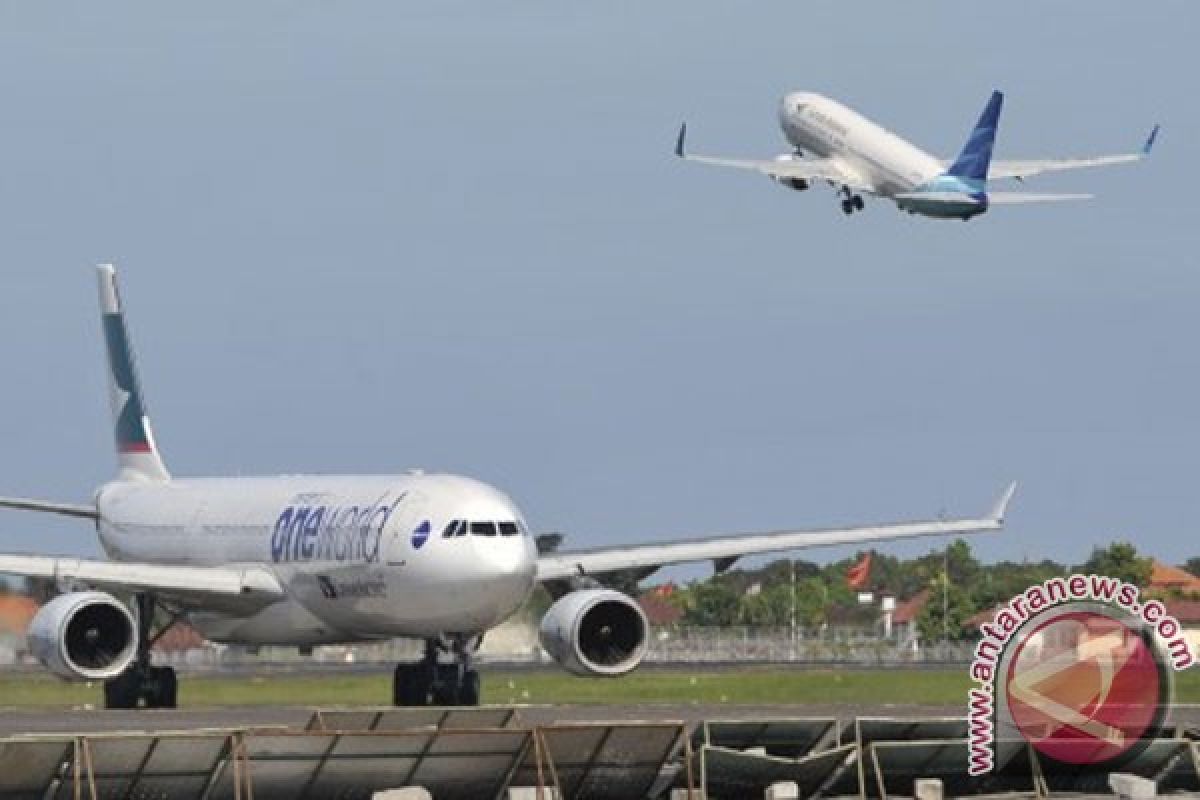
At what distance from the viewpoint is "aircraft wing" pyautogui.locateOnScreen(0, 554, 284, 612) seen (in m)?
61.2

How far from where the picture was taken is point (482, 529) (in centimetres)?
5722

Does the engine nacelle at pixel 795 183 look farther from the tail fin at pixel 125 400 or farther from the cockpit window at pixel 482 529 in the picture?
the cockpit window at pixel 482 529

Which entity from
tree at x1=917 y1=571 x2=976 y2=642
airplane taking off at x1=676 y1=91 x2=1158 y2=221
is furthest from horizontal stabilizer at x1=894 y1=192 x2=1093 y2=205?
tree at x1=917 y1=571 x2=976 y2=642

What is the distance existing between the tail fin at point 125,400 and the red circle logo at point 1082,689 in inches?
1300

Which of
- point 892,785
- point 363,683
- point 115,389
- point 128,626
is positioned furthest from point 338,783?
point 115,389

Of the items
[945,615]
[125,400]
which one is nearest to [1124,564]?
[945,615]

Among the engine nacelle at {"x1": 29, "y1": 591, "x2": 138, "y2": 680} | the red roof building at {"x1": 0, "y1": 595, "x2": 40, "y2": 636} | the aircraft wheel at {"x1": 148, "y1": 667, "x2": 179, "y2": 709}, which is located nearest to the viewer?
the engine nacelle at {"x1": 29, "y1": 591, "x2": 138, "y2": 680}

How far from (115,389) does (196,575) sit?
17.3m

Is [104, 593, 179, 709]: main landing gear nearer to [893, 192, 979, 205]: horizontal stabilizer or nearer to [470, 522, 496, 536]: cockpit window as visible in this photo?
[470, 522, 496, 536]: cockpit window

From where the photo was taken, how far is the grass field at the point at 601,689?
218ft

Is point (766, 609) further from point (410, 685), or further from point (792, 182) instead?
point (410, 685)

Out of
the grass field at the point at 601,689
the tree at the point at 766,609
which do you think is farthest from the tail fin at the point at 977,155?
the tree at the point at 766,609

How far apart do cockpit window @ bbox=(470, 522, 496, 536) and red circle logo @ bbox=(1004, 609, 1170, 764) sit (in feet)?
41.3

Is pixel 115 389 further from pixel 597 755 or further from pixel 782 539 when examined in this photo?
pixel 597 755
